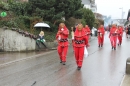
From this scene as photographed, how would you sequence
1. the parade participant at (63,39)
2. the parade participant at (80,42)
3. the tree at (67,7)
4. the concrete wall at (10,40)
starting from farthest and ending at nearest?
the tree at (67,7) → the concrete wall at (10,40) → the parade participant at (63,39) → the parade participant at (80,42)

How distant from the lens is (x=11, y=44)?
18.3 m

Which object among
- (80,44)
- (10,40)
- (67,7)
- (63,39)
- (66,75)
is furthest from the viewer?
(67,7)

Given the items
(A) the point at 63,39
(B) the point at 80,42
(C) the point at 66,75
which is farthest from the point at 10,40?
(C) the point at 66,75

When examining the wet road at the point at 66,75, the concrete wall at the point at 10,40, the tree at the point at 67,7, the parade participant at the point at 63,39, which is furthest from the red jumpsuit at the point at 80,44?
the tree at the point at 67,7

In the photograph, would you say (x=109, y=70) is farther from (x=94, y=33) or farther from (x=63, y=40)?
(x=94, y=33)

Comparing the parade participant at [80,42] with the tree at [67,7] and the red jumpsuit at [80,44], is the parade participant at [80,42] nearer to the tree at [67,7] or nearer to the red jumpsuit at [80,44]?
the red jumpsuit at [80,44]

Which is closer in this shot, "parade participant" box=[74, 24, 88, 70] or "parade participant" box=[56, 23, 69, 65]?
"parade participant" box=[74, 24, 88, 70]

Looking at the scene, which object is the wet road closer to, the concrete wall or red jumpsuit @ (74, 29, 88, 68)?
red jumpsuit @ (74, 29, 88, 68)

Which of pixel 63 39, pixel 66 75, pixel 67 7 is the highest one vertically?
pixel 67 7

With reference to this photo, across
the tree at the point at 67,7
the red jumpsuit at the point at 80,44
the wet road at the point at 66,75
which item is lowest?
the wet road at the point at 66,75

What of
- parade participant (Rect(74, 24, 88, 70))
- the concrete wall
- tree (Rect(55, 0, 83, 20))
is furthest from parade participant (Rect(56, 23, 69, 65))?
tree (Rect(55, 0, 83, 20))

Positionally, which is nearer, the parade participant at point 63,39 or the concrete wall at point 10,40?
the parade participant at point 63,39

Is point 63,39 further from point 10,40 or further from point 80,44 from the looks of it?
point 10,40

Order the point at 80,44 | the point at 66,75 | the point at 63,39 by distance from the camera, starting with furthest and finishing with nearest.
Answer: the point at 63,39 < the point at 80,44 < the point at 66,75
